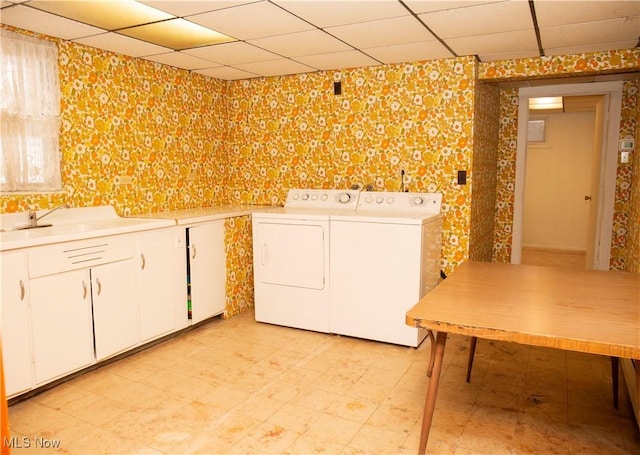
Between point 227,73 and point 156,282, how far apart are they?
81.5 inches

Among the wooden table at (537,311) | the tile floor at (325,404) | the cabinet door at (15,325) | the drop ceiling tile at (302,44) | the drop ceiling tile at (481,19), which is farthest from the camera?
the drop ceiling tile at (302,44)

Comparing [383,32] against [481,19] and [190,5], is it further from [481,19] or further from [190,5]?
[190,5]

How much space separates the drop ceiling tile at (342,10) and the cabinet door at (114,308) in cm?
188

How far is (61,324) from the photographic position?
2.67m

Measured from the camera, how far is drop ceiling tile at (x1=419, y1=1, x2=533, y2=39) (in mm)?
2602

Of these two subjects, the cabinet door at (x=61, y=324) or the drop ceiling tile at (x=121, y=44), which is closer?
the cabinet door at (x=61, y=324)

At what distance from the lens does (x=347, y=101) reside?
418cm

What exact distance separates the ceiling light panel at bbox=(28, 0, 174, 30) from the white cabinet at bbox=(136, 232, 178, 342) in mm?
1329

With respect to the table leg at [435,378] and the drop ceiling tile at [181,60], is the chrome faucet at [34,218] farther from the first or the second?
the table leg at [435,378]

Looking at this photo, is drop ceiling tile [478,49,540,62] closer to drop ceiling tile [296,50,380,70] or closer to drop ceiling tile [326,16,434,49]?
drop ceiling tile [326,16,434,49]

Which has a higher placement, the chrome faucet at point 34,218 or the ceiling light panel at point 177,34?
the ceiling light panel at point 177,34

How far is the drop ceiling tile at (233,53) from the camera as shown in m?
3.40

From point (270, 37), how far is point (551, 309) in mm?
2370

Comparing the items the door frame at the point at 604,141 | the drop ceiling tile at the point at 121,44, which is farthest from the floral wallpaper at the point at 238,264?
the door frame at the point at 604,141
